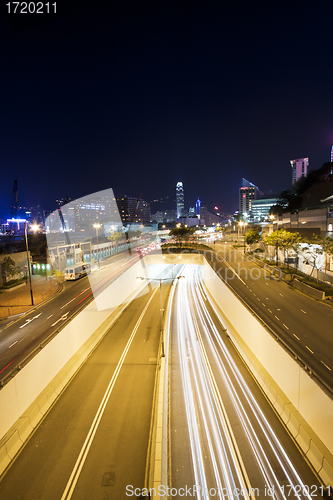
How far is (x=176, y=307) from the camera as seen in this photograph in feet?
69.1

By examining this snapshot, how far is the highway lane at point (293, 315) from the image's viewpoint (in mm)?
10675

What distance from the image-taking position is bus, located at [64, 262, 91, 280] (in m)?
26.9

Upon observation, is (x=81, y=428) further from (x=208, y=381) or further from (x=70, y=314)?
(x=70, y=314)

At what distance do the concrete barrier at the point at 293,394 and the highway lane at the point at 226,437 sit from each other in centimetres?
36

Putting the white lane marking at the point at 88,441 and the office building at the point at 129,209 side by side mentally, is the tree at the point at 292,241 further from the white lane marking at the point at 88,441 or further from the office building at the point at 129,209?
the office building at the point at 129,209

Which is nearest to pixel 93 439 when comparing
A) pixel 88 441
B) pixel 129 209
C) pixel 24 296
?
pixel 88 441

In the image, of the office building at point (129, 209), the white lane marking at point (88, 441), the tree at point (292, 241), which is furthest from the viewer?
the office building at point (129, 209)

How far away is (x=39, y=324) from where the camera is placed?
15203 millimetres

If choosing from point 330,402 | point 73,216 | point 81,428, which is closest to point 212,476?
point 330,402

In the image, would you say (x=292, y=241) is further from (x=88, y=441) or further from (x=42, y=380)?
(x=42, y=380)

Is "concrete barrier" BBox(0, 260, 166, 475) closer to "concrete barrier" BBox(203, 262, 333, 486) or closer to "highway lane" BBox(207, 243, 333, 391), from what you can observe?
"concrete barrier" BBox(203, 262, 333, 486)

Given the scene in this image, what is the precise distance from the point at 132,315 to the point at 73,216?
13258 centimetres

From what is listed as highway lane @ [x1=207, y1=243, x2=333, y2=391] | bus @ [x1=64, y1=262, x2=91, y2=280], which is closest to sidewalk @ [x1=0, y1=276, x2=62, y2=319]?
bus @ [x1=64, y1=262, x2=91, y2=280]

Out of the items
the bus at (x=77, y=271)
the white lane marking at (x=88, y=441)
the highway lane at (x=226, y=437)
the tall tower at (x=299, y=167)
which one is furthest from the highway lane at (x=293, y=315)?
the tall tower at (x=299, y=167)
